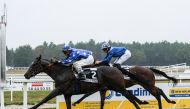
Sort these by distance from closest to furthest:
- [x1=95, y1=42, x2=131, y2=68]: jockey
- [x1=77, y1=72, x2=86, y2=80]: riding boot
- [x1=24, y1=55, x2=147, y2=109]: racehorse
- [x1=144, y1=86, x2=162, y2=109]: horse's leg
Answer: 1. [x1=24, y1=55, x2=147, y2=109]: racehorse
2. [x1=77, y1=72, x2=86, y2=80]: riding boot
3. [x1=95, y1=42, x2=131, y2=68]: jockey
4. [x1=144, y1=86, x2=162, y2=109]: horse's leg

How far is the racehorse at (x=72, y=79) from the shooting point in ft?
36.3

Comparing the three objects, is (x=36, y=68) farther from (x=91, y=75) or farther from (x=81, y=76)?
(x=91, y=75)

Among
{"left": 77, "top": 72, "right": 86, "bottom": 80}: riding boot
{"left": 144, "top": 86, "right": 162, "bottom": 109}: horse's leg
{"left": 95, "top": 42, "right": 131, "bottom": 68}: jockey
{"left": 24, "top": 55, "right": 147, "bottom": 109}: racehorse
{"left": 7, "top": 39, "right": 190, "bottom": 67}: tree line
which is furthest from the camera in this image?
{"left": 7, "top": 39, "right": 190, "bottom": 67}: tree line

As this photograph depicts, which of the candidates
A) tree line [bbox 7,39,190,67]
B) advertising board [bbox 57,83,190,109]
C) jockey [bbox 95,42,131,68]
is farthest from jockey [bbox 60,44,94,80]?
tree line [bbox 7,39,190,67]

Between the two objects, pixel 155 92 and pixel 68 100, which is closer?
pixel 68 100

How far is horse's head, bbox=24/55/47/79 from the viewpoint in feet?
35.9

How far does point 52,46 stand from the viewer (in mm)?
77188

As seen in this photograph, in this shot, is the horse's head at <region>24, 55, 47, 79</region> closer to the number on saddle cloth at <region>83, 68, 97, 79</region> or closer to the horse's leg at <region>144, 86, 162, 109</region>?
the number on saddle cloth at <region>83, 68, 97, 79</region>

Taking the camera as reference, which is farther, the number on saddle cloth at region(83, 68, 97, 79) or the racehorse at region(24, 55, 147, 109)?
the number on saddle cloth at region(83, 68, 97, 79)

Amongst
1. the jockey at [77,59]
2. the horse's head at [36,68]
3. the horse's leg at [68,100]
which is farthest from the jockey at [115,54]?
the horse's head at [36,68]

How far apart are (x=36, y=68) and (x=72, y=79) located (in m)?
0.89

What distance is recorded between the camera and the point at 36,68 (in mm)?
11023

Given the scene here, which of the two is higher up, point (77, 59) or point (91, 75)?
point (77, 59)

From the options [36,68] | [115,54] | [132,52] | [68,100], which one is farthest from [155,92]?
[132,52]
